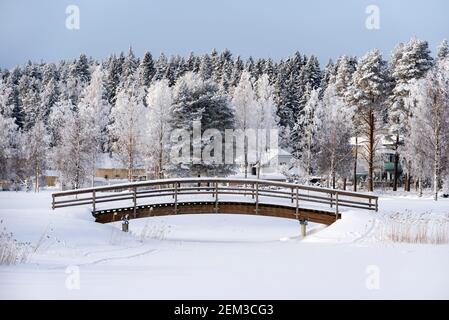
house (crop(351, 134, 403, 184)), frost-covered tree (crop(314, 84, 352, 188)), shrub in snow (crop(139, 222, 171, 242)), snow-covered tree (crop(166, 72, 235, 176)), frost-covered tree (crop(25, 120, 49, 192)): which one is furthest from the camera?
house (crop(351, 134, 403, 184))

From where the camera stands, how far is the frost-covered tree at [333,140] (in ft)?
140

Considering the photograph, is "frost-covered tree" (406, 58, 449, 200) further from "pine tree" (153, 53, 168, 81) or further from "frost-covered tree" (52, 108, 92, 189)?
"pine tree" (153, 53, 168, 81)

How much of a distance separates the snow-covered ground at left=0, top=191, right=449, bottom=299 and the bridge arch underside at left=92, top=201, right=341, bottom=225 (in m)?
4.35

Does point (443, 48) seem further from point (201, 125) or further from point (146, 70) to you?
point (201, 125)

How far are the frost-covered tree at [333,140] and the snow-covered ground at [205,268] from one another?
25.6 meters

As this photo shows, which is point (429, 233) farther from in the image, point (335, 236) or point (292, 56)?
point (292, 56)

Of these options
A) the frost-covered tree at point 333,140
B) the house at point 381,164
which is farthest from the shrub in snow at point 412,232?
the house at point 381,164

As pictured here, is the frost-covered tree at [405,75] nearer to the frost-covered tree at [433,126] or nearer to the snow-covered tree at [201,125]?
the frost-covered tree at [433,126]

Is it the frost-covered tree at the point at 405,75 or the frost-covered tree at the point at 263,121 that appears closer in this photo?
the frost-covered tree at the point at 405,75

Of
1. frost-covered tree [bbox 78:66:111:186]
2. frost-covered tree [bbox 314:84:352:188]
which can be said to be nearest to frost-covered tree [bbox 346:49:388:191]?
frost-covered tree [bbox 314:84:352:188]

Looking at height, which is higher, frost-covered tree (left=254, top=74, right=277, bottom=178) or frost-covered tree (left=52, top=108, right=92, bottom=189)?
frost-covered tree (left=254, top=74, right=277, bottom=178)

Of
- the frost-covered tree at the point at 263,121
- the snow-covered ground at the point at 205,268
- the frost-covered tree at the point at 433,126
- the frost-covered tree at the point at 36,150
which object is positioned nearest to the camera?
the snow-covered ground at the point at 205,268

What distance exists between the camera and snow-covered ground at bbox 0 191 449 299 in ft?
25.8

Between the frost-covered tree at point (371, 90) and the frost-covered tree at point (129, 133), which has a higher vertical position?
the frost-covered tree at point (371, 90)
